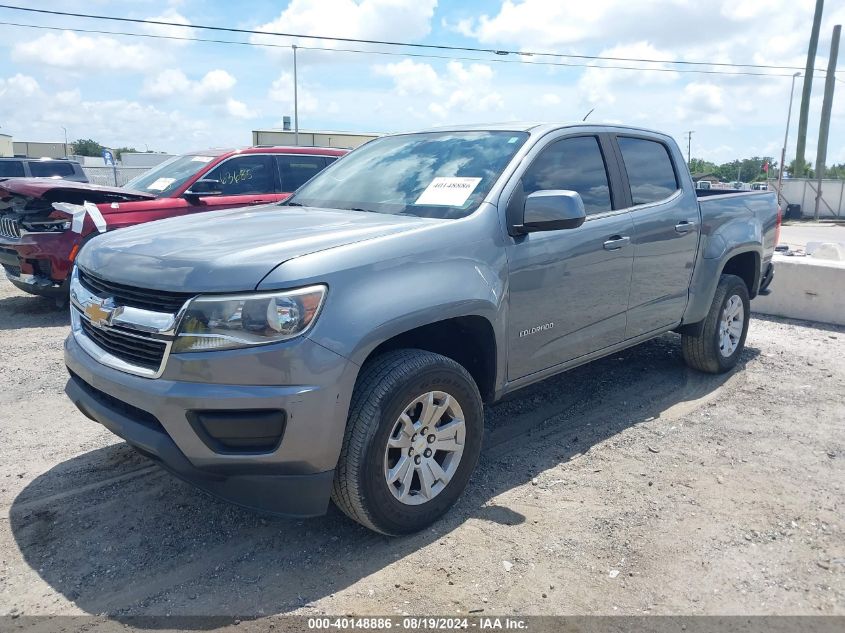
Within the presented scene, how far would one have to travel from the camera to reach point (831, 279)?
25.0 ft

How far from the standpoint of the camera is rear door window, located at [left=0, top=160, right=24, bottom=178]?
17844 millimetres

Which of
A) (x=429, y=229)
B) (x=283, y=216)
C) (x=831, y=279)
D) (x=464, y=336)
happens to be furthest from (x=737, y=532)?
(x=831, y=279)

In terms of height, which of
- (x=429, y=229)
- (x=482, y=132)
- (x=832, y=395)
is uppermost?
(x=482, y=132)

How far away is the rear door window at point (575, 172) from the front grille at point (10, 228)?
5797 mm

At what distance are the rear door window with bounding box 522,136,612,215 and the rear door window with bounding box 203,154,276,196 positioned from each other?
4.89 meters

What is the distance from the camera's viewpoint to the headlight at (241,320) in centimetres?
268

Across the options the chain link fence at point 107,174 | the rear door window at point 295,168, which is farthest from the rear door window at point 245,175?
the chain link fence at point 107,174

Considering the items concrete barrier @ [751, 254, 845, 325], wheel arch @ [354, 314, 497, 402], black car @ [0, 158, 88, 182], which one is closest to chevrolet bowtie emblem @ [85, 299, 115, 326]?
wheel arch @ [354, 314, 497, 402]

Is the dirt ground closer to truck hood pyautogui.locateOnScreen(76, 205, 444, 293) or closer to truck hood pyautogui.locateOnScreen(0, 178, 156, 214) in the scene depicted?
truck hood pyautogui.locateOnScreen(76, 205, 444, 293)

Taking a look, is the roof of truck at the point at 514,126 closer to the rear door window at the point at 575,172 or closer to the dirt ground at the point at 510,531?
the rear door window at the point at 575,172

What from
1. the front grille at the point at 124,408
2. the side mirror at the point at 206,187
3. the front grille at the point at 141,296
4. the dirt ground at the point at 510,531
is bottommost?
the dirt ground at the point at 510,531

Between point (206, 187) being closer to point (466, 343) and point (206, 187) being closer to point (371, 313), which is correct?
point (466, 343)

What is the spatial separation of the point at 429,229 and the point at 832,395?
3.85 m

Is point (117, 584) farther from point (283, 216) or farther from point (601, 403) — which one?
point (601, 403)
